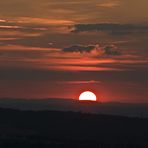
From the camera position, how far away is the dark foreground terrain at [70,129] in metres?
68.0

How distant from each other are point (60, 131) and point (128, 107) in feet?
190

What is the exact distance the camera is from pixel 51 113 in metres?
93.1

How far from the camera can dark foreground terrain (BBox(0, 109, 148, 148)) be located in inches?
2676

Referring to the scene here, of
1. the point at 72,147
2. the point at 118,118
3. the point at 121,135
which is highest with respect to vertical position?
the point at 118,118

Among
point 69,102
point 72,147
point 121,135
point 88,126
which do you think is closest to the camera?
point 72,147

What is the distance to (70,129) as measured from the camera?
8350 centimetres

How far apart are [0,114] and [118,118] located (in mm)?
10386

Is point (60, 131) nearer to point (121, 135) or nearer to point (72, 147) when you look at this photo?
point (121, 135)

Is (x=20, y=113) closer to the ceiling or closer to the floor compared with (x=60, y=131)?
closer to the ceiling

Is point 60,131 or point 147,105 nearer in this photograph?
point 60,131

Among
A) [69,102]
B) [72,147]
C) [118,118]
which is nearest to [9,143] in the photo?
[72,147]

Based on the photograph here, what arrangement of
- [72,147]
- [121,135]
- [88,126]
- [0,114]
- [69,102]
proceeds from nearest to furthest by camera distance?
[72,147]
[121,135]
[88,126]
[0,114]
[69,102]

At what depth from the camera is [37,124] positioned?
282ft

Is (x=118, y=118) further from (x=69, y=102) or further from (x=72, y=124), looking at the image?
(x=69, y=102)
